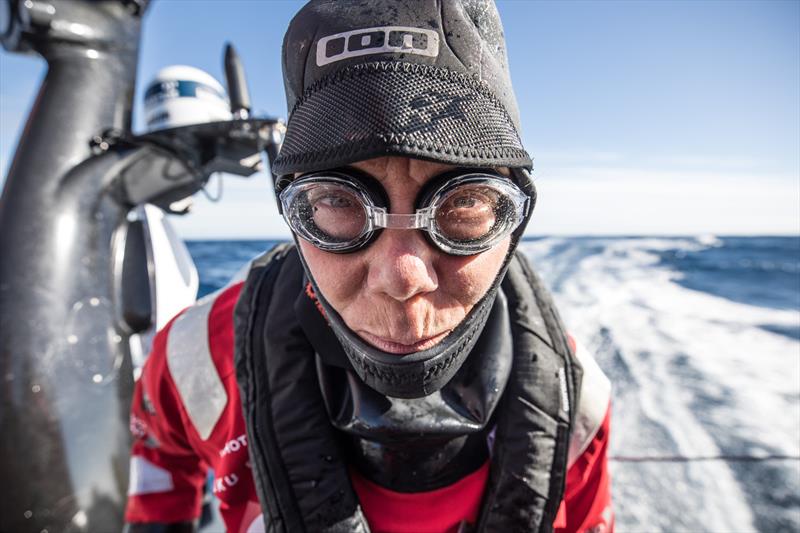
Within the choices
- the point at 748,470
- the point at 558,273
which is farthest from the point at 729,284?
the point at 748,470

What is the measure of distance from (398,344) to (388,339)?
0.07 ft

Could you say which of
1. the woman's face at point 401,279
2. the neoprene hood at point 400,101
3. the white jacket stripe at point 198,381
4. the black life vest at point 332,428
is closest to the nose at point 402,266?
the woman's face at point 401,279

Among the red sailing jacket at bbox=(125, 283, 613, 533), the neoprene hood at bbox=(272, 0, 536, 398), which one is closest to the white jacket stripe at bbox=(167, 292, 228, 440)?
the red sailing jacket at bbox=(125, 283, 613, 533)

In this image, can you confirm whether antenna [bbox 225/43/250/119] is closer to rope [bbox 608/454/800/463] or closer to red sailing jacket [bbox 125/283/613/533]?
red sailing jacket [bbox 125/283/613/533]

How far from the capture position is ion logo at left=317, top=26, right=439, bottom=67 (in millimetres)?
781

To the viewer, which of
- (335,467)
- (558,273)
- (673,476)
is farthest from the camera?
(558,273)

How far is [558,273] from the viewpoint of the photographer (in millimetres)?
7906

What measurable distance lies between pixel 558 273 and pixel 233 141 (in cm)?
661

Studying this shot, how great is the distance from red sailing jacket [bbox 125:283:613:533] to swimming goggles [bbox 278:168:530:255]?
1.98 feet

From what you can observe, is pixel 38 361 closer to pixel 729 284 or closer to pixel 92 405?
pixel 92 405

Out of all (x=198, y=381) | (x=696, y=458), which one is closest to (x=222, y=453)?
(x=198, y=381)

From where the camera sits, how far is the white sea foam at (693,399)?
193cm

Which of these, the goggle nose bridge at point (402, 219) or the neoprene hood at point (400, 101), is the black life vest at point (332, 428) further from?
the goggle nose bridge at point (402, 219)

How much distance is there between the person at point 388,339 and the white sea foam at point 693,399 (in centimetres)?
114
